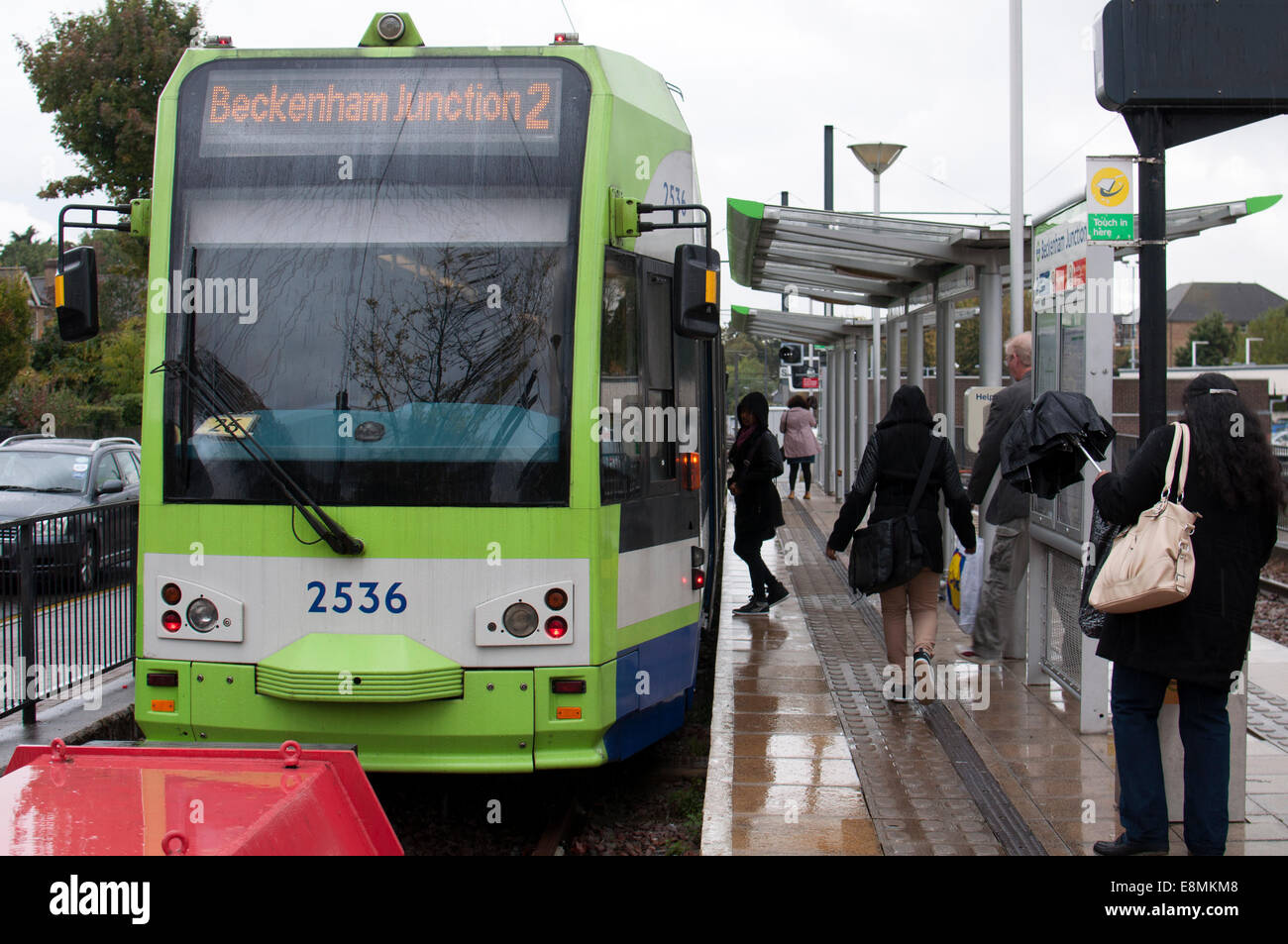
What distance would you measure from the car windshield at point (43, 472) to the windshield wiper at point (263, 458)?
33.2 ft

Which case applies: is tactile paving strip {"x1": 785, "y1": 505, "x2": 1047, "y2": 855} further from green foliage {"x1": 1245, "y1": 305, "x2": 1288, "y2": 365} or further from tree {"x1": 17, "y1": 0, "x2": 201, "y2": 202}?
green foliage {"x1": 1245, "y1": 305, "x2": 1288, "y2": 365}

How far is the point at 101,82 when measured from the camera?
27.1 m

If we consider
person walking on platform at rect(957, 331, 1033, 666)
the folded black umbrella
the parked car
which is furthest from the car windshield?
the folded black umbrella

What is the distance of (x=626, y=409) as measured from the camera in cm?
569

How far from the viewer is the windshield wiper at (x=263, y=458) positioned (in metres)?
5.28

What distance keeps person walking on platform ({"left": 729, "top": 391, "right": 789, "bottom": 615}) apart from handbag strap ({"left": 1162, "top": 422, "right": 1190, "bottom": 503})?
593 centimetres

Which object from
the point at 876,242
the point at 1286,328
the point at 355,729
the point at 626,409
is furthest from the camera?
the point at 1286,328

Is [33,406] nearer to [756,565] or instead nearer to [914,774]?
[756,565]

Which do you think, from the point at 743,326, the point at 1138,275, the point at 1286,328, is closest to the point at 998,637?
the point at 1138,275

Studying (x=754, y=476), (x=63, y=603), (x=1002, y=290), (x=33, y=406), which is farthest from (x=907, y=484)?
(x=33, y=406)

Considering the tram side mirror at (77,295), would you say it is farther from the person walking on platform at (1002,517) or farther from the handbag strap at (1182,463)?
the person walking on platform at (1002,517)
